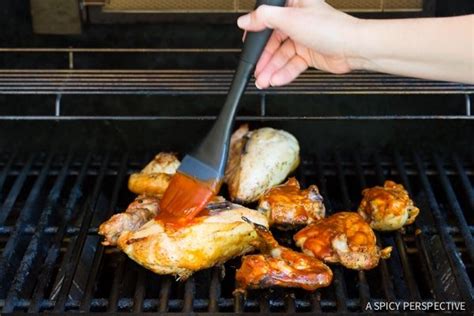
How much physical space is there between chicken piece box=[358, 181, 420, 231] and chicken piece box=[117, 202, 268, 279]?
0.42m

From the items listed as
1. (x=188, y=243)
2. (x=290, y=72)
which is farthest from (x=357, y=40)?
(x=188, y=243)

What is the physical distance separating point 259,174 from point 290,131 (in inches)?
21.0

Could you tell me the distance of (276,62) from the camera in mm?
2158

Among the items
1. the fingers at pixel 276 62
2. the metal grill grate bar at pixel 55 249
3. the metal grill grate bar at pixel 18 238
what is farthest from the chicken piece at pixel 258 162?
the metal grill grate bar at pixel 18 238

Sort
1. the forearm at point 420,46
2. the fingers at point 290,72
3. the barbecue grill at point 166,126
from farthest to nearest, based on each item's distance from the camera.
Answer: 1. the barbecue grill at point 166,126
2. the fingers at point 290,72
3. the forearm at point 420,46

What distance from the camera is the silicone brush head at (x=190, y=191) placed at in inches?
82.5

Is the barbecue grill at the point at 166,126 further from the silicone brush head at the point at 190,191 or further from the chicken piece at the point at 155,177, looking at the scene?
the silicone brush head at the point at 190,191

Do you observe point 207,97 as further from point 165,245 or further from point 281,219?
point 165,245

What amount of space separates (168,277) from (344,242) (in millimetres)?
518

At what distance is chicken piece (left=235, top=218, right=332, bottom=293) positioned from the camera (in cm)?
198

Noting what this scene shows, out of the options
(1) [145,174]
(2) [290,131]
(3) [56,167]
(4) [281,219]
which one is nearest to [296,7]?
(4) [281,219]

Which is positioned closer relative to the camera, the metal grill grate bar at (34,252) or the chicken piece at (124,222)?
the metal grill grate bar at (34,252)

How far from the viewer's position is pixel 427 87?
2.70 m

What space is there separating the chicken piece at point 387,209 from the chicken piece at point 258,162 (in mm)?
313
